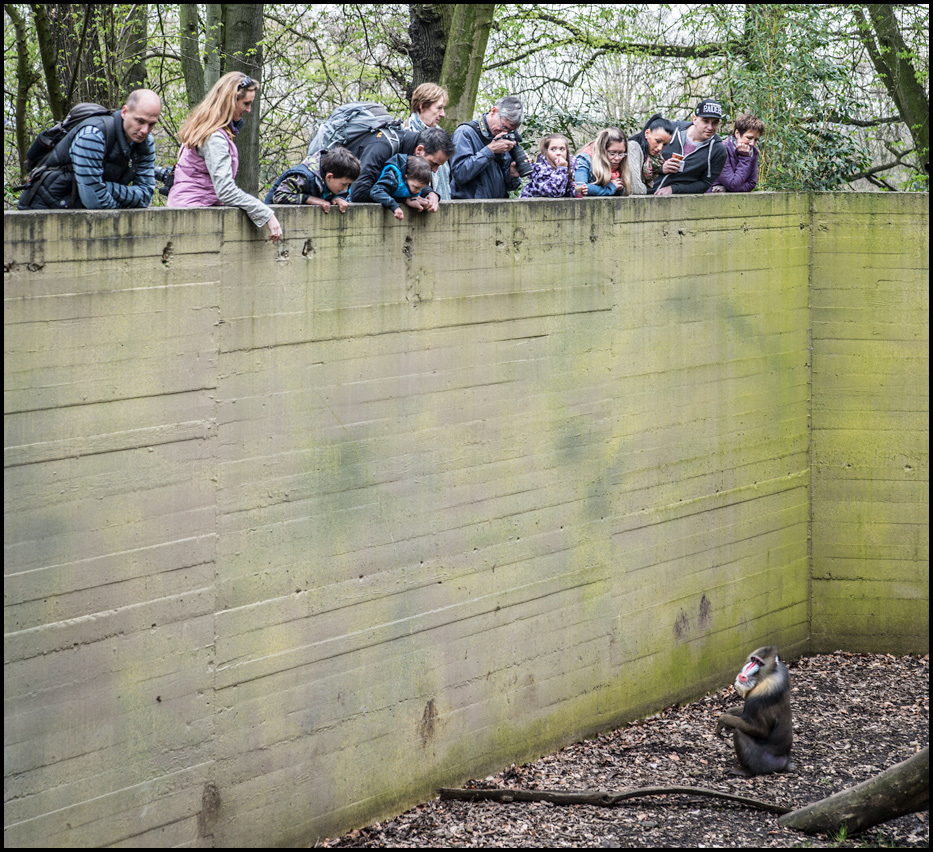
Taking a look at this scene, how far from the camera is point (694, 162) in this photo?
8.50 m

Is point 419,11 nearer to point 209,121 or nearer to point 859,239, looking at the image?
point 859,239

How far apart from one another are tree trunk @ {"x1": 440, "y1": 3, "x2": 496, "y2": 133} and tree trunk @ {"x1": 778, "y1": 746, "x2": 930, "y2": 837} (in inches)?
293

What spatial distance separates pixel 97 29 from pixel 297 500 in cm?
759

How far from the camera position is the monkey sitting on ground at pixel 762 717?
718cm

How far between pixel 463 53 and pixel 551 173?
4337 millimetres

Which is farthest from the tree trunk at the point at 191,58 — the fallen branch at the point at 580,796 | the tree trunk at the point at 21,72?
the fallen branch at the point at 580,796

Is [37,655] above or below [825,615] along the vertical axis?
above

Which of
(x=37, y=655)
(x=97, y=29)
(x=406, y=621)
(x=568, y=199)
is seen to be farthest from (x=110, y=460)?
(x=97, y=29)

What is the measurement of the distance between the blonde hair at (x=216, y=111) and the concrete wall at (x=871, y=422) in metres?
5.40

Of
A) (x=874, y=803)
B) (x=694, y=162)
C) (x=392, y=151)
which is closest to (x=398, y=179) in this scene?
(x=392, y=151)

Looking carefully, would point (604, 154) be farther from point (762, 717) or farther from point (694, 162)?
point (762, 717)

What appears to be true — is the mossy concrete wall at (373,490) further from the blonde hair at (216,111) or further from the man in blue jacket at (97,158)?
the blonde hair at (216,111)

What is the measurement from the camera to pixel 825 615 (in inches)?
382

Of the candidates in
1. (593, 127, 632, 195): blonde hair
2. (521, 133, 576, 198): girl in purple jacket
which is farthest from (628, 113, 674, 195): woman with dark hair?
(521, 133, 576, 198): girl in purple jacket
